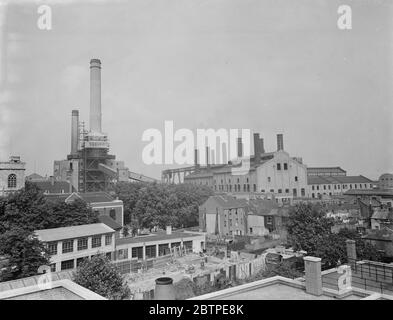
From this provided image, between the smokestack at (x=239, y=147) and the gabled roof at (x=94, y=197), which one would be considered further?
the smokestack at (x=239, y=147)

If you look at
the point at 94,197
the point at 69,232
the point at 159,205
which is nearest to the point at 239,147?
the point at 159,205

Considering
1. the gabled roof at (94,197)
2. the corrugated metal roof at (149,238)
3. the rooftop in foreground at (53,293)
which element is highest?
the gabled roof at (94,197)

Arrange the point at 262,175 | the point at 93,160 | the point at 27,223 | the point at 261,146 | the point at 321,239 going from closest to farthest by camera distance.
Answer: the point at 321,239, the point at 27,223, the point at 93,160, the point at 262,175, the point at 261,146

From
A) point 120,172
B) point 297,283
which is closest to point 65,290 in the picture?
point 297,283

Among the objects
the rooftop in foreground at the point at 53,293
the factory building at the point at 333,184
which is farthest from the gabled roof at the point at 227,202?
the rooftop in foreground at the point at 53,293

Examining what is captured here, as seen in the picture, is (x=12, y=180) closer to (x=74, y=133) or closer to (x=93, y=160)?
(x=93, y=160)

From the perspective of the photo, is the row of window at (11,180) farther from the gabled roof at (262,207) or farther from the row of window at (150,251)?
the gabled roof at (262,207)
